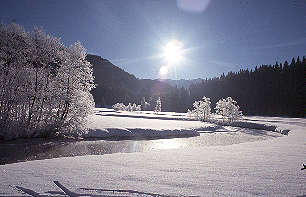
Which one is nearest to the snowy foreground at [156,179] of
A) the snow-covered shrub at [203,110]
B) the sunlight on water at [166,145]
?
the sunlight on water at [166,145]

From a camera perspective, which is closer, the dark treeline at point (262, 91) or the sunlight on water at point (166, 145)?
the sunlight on water at point (166, 145)

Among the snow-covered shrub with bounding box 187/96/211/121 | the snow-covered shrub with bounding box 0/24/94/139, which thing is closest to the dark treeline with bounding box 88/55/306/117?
the snow-covered shrub with bounding box 187/96/211/121

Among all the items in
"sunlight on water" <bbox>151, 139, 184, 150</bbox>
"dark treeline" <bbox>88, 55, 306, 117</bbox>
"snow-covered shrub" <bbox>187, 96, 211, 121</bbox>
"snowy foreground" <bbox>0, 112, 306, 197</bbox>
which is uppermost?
"dark treeline" <bbox>88, 55, 306, 117</bbox>

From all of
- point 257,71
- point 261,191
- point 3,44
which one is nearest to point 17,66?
point 3,44

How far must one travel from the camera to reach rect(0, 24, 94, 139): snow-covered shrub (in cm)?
1712

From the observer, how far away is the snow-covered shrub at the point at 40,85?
1712 centimetres

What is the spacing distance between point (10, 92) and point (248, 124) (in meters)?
41.1

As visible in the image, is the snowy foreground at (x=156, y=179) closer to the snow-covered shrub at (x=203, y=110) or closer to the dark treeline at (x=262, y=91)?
the snow-covered shrub at (x=203, y=110)

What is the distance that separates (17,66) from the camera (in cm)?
1750

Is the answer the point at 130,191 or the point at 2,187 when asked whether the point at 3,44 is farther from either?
the point at 130,191

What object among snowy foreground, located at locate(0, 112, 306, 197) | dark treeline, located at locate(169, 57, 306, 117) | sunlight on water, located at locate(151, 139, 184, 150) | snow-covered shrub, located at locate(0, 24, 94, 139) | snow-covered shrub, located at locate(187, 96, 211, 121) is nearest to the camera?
snowy foreground, located at locate(0, 112, 306, 197)

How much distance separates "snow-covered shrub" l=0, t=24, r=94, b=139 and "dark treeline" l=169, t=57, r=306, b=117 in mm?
92745

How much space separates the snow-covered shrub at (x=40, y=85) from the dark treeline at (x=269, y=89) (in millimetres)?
92745

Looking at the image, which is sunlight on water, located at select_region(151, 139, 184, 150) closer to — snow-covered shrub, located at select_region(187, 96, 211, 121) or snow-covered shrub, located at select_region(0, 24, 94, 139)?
snow-covered shrub, located at select_region(0, 24, 94, 139)
